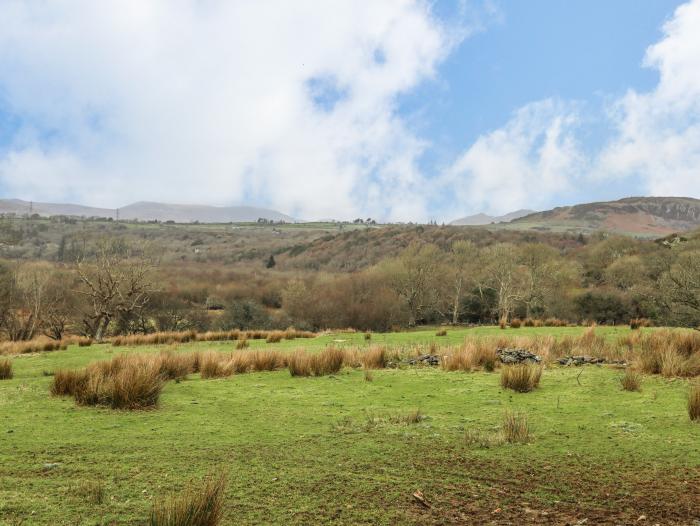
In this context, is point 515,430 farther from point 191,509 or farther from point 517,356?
point 517,356

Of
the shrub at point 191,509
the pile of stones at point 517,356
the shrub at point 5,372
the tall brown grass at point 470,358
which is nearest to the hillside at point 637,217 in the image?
the pile of stones at point 517,356

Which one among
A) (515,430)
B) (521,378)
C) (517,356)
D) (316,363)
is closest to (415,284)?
(517,356)

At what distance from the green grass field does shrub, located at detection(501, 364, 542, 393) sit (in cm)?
22

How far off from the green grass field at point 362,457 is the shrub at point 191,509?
0.36 meters

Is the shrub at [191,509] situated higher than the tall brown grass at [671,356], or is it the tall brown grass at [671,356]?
the tall brown grass at [671,356]

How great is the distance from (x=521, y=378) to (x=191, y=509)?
605 centimetres

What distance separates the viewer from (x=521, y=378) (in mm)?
7887

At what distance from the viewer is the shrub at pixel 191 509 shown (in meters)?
2.98

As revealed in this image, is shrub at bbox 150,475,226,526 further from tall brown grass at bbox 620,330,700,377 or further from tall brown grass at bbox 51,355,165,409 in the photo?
tall brown grass at bbox 620,330,700,377

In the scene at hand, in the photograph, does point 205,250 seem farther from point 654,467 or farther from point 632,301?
point 654,467

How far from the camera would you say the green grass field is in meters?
3.71

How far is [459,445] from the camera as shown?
5305 millimetres

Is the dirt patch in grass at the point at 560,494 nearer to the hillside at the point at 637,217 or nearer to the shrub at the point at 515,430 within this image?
the shrub at the point at 515,430

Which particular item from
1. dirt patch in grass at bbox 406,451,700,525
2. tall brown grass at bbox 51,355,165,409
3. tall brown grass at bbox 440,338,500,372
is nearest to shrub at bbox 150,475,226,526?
dirt patch in grass at bbox 406,451,700,525
